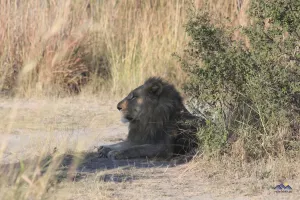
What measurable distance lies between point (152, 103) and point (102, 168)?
1.41 metres

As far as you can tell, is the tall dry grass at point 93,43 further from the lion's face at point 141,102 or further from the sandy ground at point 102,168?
the lion's face at point 141,102

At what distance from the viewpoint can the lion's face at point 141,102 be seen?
8703 millimetres

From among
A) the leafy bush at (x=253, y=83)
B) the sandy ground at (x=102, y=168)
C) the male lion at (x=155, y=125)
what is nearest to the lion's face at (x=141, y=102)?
the male lion at (x=155, y=125)

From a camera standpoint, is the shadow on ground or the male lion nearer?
the shadow on ground

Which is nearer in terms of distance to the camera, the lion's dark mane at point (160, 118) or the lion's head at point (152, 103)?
the lion's dark mane at point (160, 118)

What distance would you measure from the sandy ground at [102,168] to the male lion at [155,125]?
0.20 meters

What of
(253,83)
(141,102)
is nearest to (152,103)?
(141,102)

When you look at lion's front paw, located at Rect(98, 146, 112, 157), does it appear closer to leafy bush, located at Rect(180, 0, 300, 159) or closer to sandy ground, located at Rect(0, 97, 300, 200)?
sandy ground, located at Rect(0, 97, 300, 200)

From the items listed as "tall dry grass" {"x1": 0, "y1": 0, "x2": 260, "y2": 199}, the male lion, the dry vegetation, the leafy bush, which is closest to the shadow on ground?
the male lion

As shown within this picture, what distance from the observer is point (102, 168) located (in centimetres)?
754

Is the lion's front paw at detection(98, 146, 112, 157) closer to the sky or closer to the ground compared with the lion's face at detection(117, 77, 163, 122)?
closer to the ground

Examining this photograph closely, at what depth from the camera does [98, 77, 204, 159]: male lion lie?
8.22 meters

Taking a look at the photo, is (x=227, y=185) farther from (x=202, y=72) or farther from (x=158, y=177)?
(x=202, y=72)

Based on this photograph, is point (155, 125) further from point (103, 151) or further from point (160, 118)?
point (103, 151)
